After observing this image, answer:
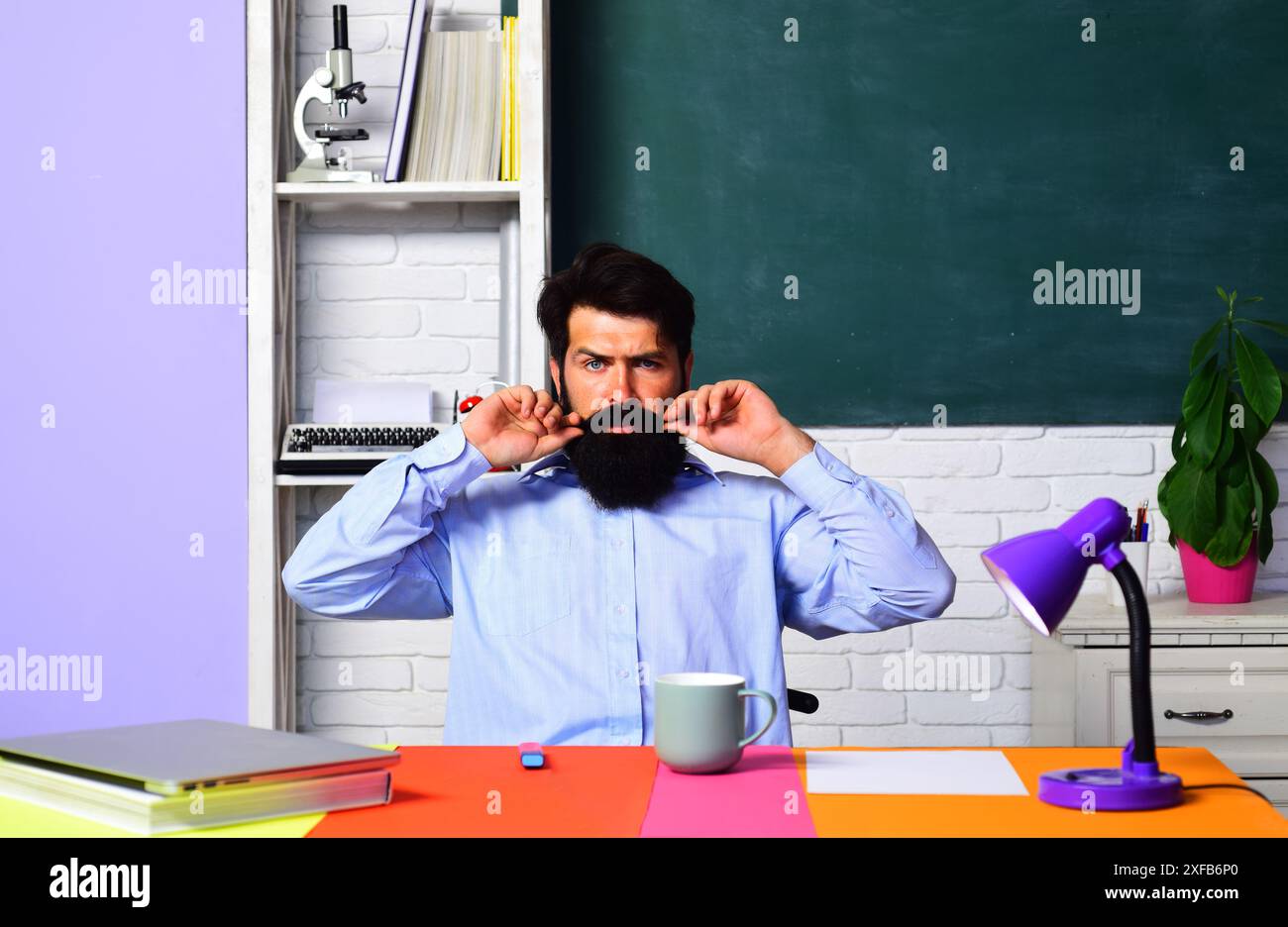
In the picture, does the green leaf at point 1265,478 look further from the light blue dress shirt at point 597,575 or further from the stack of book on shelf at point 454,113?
the stack of book on shelf at point 454,113

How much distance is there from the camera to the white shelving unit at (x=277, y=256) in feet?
8.56

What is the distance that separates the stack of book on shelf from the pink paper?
1.65 meters

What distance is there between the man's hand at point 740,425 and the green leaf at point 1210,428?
→ 1.13 meters

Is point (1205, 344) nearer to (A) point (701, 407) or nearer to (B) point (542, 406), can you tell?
(A) point (701, 407)

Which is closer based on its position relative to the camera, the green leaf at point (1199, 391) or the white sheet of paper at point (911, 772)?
the white sheet of paper at point (911, 772)

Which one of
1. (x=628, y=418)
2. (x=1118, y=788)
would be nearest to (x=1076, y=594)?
(x=1118, y=788)

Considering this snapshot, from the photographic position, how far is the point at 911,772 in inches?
49.9

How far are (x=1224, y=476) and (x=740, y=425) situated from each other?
1264 millimetres

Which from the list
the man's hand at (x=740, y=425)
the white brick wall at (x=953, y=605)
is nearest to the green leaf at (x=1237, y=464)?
the white brick wall at (x=953, y=605)

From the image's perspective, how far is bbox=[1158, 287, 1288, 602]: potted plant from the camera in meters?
2.58

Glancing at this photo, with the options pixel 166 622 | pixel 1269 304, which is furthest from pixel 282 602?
pixel 1269 304

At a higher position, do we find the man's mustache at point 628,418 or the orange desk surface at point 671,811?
the man's mustache at point 628,418

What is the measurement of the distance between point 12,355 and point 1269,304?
267cm

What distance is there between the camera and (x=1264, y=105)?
9.15 feet
